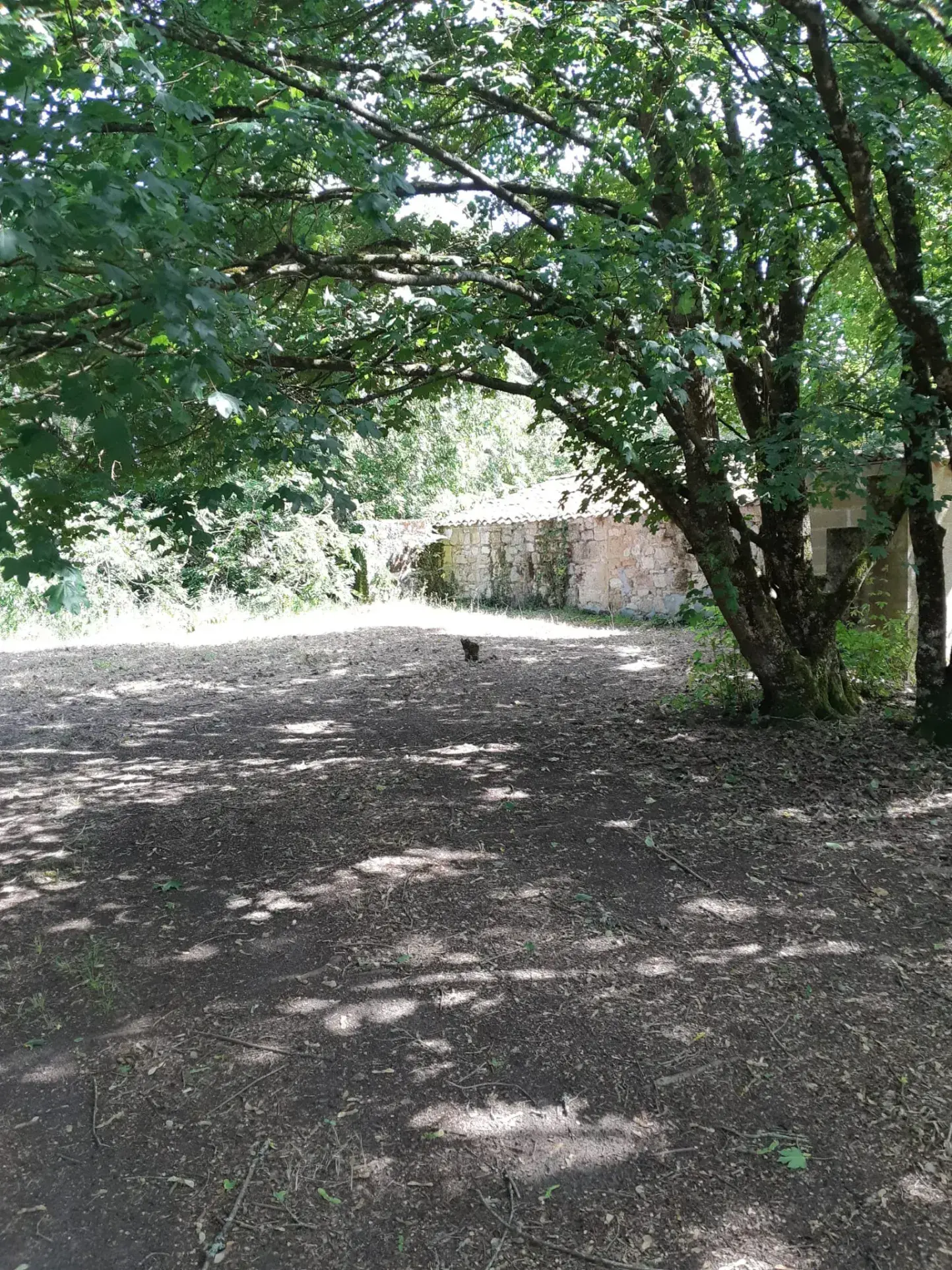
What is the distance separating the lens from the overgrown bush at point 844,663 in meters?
7.51

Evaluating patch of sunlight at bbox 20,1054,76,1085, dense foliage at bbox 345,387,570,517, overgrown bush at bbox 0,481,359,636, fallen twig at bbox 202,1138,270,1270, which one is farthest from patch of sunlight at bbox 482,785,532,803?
dense foliage at bbox 345,387,570,517

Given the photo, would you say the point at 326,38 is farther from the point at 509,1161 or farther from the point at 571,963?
the point at 509,1161

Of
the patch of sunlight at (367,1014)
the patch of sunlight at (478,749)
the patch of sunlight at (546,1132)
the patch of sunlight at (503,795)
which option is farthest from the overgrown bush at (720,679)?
the patch of sunlight at (546,1132)

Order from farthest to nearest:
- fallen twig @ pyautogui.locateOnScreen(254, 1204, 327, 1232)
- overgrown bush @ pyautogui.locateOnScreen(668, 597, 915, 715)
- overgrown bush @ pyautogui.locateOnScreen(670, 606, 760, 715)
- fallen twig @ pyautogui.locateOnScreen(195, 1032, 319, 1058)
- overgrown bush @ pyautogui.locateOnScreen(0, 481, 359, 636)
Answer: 1. overgrown bush @ pyautogui.locateOnScreen(0, 481, 359, 636)
2. overgrown bush @ pyautogui.locateOnScreen(668, 597, 915, 715)
3. overgrown bush @ pyautogui.locateOnScreen(670, 606, 760, 715)
4. fallen twig @ pyautogui.locateOnScreen(195, 1032, 319, 1058)
5. fallen twig @ pyautogui.locateOnScreen(254, 1204, 327, 1232)

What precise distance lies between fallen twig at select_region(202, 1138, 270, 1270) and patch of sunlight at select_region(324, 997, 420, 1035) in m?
0.60

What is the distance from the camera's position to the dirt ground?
2.37m

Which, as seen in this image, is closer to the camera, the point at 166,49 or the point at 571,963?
the point at 571,963

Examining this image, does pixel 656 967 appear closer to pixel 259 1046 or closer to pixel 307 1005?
pixel 307 1005

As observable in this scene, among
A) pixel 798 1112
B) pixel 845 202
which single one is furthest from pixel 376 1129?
pixel 845 202

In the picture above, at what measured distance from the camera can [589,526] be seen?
18.3 m

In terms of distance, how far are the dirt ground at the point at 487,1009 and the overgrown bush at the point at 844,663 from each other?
2.98ft

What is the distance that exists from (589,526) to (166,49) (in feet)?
46.3

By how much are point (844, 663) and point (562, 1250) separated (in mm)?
5971

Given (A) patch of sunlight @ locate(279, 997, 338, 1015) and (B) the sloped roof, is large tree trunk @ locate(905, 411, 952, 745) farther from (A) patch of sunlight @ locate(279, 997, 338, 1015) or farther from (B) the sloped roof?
(B) the sloped roof
